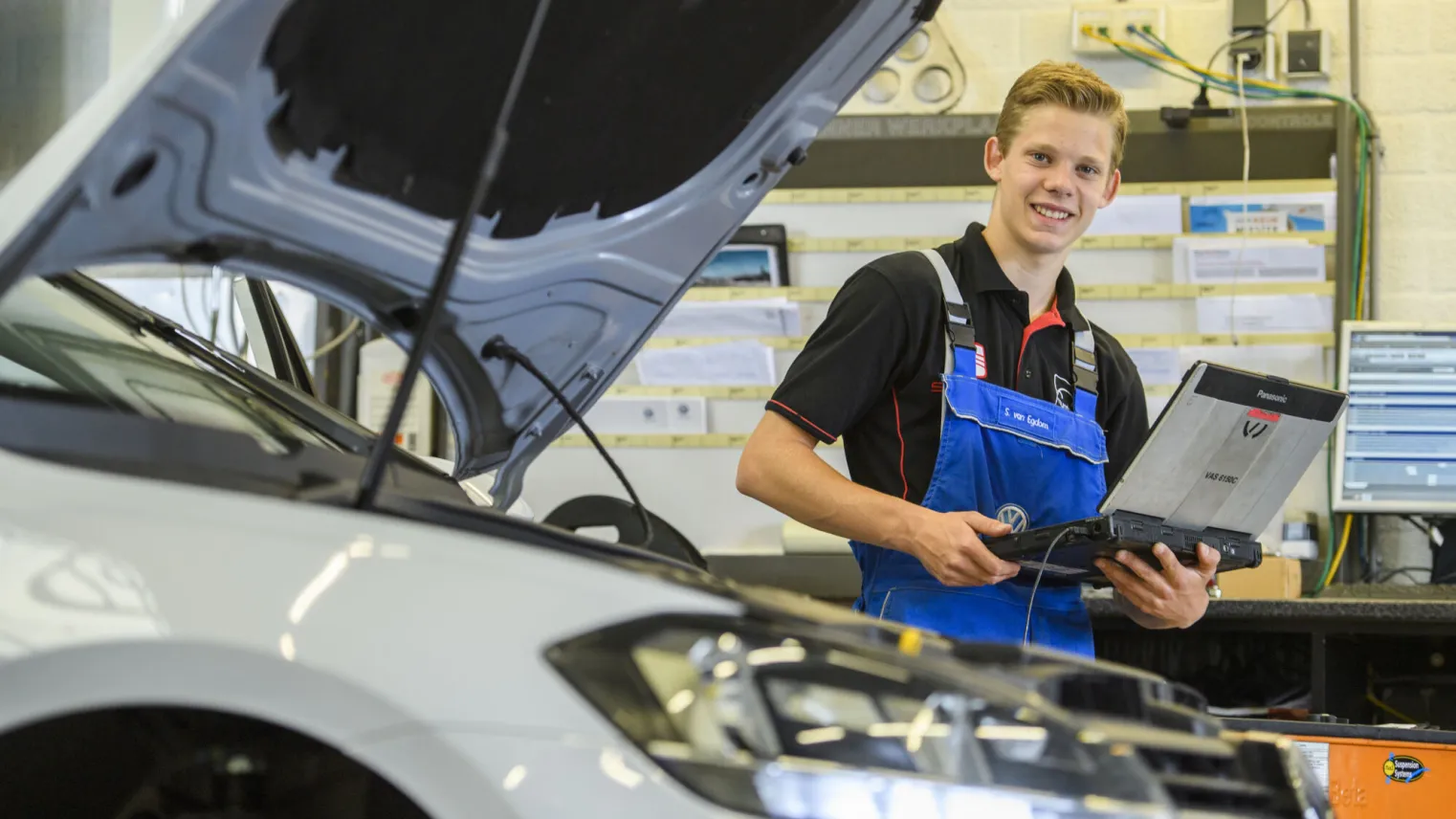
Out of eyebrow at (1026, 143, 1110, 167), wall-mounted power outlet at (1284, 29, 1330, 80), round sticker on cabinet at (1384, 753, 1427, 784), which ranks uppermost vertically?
wall-mounted power outlet at (1284, 29, 1330, 80)

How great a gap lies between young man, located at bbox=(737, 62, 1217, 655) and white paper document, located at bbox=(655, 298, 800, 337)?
1.65 m

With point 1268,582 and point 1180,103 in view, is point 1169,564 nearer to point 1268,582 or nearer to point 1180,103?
point 1268,582

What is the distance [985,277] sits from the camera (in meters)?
1.99

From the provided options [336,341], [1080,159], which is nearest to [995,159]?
[1080,159]

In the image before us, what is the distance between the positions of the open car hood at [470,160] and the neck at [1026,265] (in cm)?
52

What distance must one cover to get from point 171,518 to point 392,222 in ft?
1.56

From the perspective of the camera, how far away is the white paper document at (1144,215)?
3.59 m

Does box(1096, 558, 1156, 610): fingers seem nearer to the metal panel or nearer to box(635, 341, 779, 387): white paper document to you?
box(635, 341, 779, 387): white paper document

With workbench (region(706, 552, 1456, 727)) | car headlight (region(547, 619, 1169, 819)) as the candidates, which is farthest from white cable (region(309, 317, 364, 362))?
car headlight (region(547, 619, 1169, 819))

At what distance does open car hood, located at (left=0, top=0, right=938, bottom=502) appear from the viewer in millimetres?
1016

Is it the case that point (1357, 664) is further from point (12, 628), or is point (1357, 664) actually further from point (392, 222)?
point (12, 628)

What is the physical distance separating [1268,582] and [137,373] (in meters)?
2.48

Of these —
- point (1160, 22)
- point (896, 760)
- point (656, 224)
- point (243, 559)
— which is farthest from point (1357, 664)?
point (243, 559)

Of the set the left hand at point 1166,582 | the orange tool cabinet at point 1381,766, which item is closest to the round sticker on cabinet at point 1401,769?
the orange tool cabinet at point 1381,766
